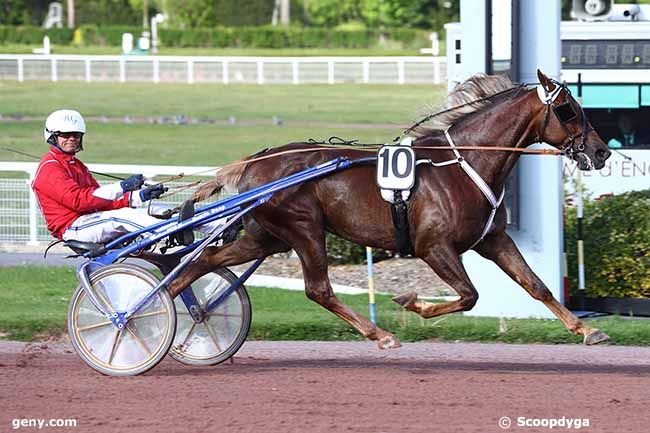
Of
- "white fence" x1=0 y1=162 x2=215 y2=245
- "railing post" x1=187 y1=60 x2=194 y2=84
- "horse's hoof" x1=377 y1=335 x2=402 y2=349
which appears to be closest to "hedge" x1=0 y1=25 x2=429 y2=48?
"railing post" x1=187 y1=60 x2=194 y2=84

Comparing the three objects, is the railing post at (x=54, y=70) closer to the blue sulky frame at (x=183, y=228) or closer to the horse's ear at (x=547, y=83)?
the blue sulky frame at (x=183, y=228)

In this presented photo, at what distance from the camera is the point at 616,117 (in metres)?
15.0

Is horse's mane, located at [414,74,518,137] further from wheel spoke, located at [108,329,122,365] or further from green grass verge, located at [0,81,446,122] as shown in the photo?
green grass verge, located at [0,81,446,122]

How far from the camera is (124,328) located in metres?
7.48

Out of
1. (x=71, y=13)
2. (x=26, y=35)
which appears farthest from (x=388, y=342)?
(x=71, y=13)

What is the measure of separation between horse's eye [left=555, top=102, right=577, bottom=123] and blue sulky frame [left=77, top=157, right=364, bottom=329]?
1.10 meters

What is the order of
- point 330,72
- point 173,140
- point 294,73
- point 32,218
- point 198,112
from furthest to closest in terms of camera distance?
1. point 294,73
2. point 330,72
3. point 198,112
4. point 173,140
5. point 32,218

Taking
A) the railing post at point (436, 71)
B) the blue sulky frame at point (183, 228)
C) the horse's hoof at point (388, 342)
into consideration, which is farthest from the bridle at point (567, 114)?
the railing post at point (436, 71)

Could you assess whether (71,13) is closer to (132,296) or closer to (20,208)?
(20,208)

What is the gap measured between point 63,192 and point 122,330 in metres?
0.86

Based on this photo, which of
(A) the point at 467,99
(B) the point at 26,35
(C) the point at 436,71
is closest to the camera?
(A) the point at 467,99

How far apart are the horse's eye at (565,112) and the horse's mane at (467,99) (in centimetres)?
42

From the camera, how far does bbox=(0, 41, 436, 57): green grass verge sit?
4716 cm

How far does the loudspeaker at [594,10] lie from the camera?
15.6m
